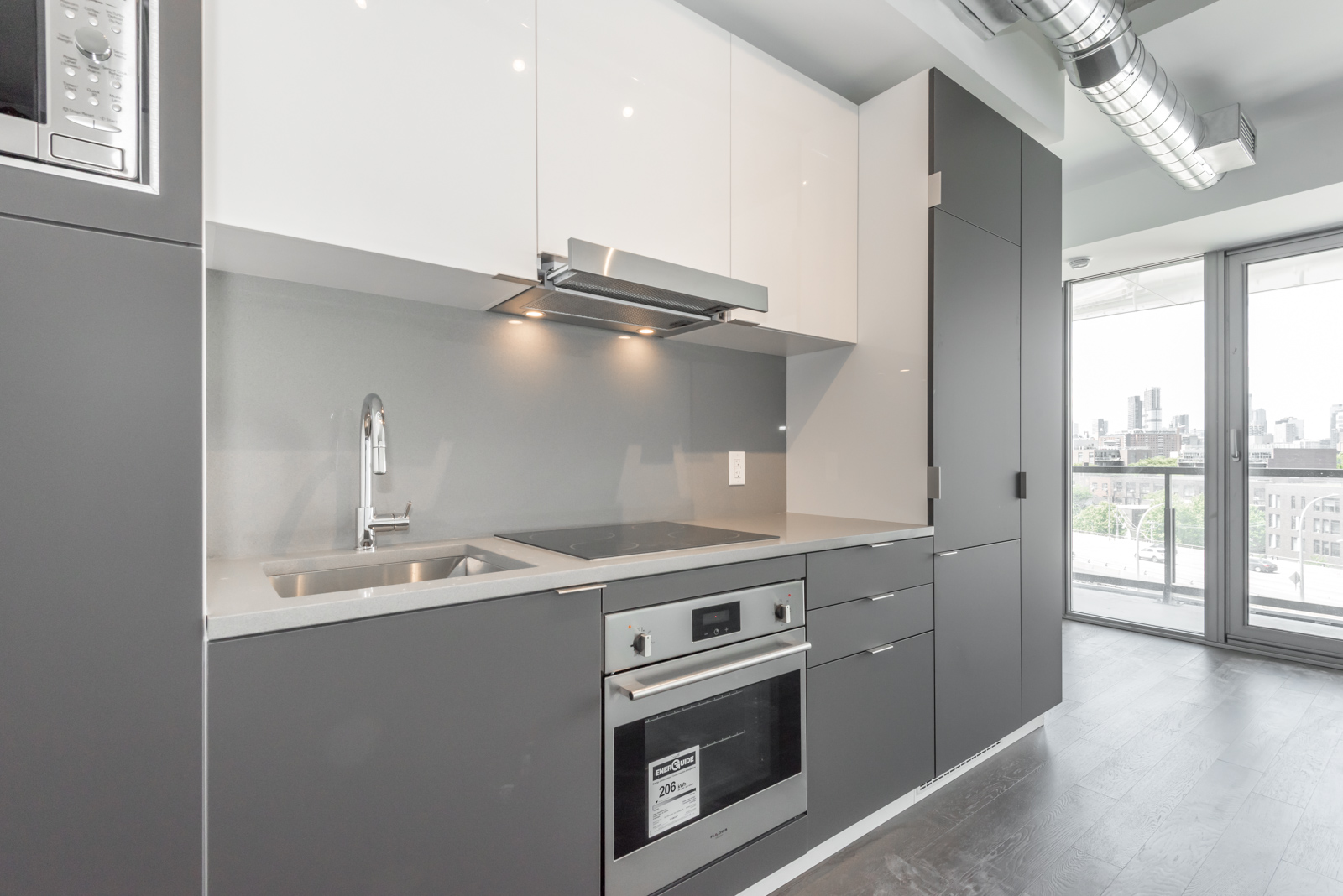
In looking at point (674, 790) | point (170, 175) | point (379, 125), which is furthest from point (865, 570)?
point (170, 175)

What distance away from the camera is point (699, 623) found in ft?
5.00

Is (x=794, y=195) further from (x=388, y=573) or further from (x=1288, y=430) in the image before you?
(x=1288, y=430)

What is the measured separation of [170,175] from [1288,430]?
497 cm

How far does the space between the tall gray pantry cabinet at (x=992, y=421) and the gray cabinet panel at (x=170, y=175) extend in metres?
1.95

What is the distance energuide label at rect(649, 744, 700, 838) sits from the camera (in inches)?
57.4

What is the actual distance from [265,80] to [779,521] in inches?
73.1

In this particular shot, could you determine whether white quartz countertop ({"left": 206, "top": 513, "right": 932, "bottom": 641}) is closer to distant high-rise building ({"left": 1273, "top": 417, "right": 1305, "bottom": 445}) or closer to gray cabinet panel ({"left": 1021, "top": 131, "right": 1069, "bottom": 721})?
gray cabinet panel ({"left": 1021, "top": 131, "right": 1069, "bottom": 721})

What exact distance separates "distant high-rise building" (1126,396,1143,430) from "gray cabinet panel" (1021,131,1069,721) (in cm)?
195

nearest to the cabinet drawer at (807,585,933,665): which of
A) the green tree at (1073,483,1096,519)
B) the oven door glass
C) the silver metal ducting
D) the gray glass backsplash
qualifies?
the oven door glass

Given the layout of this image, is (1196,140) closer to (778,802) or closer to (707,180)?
(707,180)

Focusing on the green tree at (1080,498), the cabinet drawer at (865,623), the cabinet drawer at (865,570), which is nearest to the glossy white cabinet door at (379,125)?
the cabinet drawer at (865,570)

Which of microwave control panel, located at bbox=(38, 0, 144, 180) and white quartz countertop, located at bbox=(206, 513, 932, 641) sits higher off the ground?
microwave control panel, located at bbox=(38, 0, 144, 180)

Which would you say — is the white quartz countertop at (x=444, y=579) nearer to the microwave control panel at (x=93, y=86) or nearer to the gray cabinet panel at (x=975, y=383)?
the gray cabinet panel at (x=975, y=383)

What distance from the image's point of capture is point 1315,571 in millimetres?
3553
